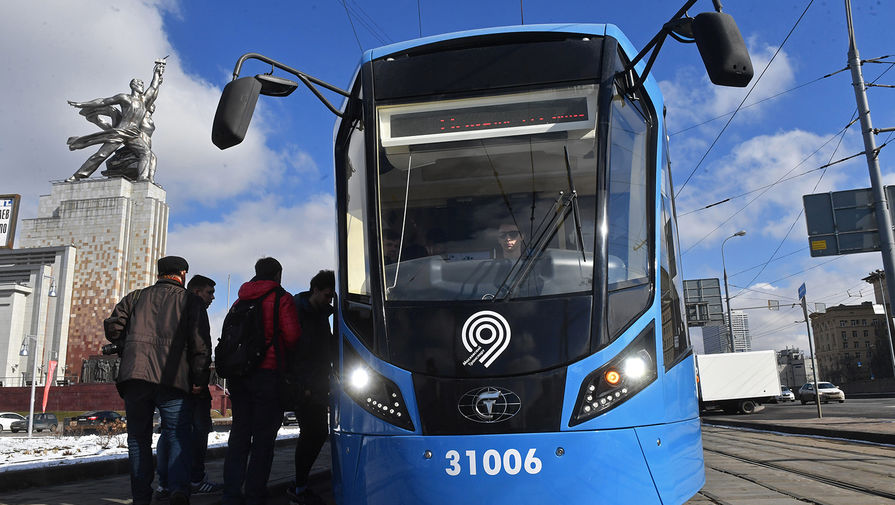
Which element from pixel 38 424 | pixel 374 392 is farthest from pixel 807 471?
pixel 38 424

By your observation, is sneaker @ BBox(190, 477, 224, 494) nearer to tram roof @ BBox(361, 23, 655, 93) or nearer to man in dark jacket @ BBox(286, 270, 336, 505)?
man in dark jacket @ BBox(286, 270, 336, 505)

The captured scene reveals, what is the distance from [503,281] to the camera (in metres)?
3.68

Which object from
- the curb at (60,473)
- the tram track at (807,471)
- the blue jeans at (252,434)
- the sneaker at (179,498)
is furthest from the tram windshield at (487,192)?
the curb at (60,473)

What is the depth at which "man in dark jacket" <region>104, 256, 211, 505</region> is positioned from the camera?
4.61 metres

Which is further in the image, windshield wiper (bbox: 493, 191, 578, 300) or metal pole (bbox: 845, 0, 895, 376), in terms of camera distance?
metal pole (bbox: 845, 0, 895, 376)

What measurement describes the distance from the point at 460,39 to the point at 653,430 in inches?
99.0

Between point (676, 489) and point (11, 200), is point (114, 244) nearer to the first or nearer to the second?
point (11, 200)

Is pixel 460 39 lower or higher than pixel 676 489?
higher

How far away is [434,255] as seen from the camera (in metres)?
3.94

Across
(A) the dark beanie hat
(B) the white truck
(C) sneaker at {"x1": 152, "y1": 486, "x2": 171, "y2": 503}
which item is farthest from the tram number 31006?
(B) the white truck

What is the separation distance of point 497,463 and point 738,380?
27.5 metres

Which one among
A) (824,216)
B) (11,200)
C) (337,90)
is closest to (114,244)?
(11,200)

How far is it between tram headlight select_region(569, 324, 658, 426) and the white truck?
84.6 feet

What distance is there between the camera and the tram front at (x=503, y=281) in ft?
10.9
